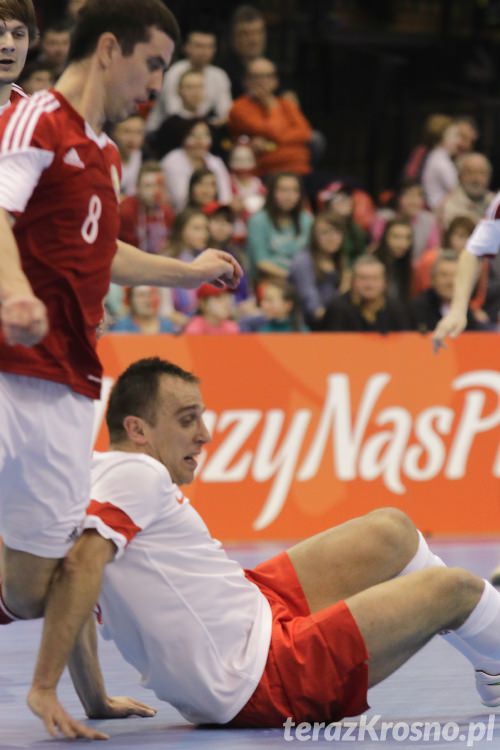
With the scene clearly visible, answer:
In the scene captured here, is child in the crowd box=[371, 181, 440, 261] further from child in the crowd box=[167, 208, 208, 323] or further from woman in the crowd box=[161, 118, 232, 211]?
child in the crowd box=[167, 208, 208, 323]

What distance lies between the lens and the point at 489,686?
458 centimetres

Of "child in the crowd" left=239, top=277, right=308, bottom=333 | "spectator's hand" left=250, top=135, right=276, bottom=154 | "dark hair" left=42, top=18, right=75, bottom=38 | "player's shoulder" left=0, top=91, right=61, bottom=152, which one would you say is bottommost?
"child in the crowd" left=239, top=277, right=308, bottom=333

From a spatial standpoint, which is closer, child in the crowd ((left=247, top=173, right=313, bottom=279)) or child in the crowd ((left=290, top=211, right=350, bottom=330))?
child in the crowd ((left=290, top=211, right=350, bottom=330))

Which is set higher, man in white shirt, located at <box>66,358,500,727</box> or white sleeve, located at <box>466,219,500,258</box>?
white sleeve, located at <box>466,219,500,258</box>

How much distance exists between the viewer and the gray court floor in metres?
4.18

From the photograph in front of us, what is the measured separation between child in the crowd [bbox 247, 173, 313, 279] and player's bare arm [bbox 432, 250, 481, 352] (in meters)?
4.11

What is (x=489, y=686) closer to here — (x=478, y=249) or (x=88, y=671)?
(x=88, y=671)

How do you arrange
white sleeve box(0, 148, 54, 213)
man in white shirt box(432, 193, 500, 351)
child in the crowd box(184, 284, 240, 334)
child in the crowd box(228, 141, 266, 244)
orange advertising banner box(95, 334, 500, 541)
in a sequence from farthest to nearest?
child in the crowd box(228, 141, 266, 244), child in the crowd box(184, 284, 240, 334), orange advertising banner box(95, 334, 500, 541), man in white shirt box(432, 193, 500, 351), white sleeve box(0, 148, 54, 213)

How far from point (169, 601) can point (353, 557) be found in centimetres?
64

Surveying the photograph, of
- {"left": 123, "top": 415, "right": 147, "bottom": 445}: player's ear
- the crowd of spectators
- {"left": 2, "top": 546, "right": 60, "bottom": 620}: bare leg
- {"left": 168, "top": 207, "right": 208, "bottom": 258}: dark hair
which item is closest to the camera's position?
{"left": 2, "top": 546, "right": 60, "bottom": 620}: bare leg

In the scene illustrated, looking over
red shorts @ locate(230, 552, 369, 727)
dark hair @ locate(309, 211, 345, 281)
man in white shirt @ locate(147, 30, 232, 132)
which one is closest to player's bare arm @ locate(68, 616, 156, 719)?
red shorts @ locate(230, 552, 369, 727)

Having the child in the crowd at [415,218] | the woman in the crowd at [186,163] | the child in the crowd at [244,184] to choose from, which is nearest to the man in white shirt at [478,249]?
the woman in the crowd at [186,163]

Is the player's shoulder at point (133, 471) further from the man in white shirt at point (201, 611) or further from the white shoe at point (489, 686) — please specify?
the white shoe at point (489, 686)

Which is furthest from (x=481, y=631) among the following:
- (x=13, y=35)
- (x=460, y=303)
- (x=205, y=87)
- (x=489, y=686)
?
(x=205, y=87)
